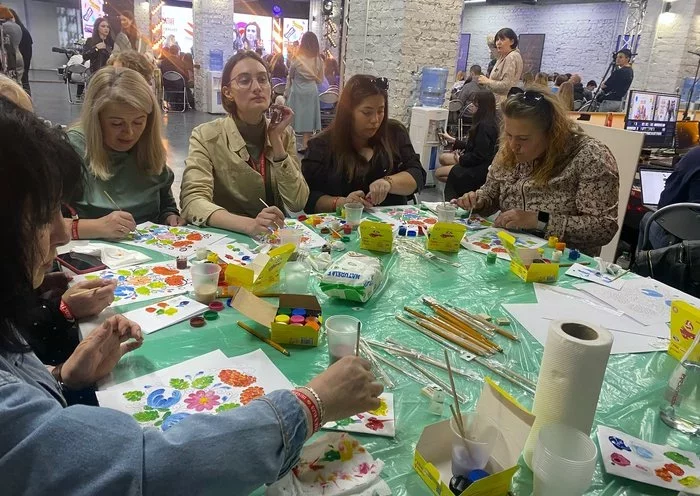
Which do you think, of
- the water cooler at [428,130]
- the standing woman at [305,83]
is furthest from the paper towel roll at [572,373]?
the standing woman at [305,83]

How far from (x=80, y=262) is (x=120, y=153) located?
77cm

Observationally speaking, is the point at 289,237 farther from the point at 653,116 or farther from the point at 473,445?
the point at 653,116

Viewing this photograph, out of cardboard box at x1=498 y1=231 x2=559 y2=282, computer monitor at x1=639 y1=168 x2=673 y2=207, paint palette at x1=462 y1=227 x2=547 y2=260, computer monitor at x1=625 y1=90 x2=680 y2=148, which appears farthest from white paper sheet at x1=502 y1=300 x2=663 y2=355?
computer monitor at x1=625 y1=90 x2=680 y2=148

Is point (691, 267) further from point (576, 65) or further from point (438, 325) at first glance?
point (576, 65)

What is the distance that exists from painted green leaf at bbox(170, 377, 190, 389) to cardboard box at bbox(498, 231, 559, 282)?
125cm

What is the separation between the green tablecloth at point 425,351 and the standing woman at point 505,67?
223 inches

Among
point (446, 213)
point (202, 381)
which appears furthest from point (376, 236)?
point (202, 381)

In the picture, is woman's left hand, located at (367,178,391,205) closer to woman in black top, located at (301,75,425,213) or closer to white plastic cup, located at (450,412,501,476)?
woman in black top, located at (301,75,425,213)

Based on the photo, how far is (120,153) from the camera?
7.77 feet

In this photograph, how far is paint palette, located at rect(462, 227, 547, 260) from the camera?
219 centimetres

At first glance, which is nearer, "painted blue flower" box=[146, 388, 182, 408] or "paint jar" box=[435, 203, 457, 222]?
"painted blue flower" box=[146, 388, 182, 408]

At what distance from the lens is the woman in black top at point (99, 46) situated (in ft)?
30.9

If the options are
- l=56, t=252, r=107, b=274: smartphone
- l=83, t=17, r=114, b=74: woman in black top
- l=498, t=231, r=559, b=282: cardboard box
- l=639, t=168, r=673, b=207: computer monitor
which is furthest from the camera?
l=83, t=17, r=114, b=74: woman in black top

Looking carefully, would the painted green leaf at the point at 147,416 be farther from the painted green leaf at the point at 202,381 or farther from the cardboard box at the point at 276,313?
the cardboard box at the point at 276,313
